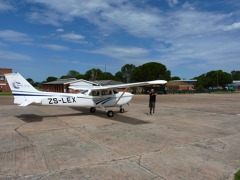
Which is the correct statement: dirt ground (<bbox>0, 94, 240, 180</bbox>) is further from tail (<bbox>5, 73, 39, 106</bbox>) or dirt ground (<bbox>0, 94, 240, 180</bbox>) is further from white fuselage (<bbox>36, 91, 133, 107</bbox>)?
white fuselage (<bbox>36, 91, 133, 107</bbox>)

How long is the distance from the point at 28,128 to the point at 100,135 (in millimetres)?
3664

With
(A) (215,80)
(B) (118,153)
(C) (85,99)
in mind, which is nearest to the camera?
(B) (118,153)

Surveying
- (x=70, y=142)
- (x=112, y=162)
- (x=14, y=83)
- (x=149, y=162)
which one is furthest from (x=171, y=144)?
(x=14, y=83)

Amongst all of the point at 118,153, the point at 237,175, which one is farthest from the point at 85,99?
the point at 237,175

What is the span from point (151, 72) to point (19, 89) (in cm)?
6057

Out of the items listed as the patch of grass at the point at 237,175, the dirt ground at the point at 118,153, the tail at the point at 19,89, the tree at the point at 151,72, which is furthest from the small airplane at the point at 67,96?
the tree at the point at 151,72

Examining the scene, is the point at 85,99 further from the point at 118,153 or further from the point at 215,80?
the point at 215,80

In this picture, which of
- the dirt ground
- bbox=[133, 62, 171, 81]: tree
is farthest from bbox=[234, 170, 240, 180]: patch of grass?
bbox=[133, 62, 171, 81]: tree

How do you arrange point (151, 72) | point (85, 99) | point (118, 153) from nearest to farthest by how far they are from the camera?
point (118, 153) < point (85, 99) < point (151, 72)

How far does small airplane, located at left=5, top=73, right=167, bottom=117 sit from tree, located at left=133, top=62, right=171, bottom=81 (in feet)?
181

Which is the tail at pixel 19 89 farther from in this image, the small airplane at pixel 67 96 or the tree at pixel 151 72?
the tree at pixel 151 72

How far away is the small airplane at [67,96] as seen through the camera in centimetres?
1225

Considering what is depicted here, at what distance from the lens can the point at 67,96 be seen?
44.5 feet

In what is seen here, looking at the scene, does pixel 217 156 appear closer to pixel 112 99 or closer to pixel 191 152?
pixel 191 152
